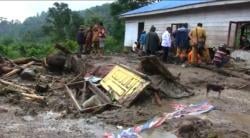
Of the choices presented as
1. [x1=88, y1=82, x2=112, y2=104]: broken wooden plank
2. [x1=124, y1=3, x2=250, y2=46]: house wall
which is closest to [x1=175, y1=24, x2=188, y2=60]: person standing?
[x1=124, y1=3, x2=250, y2=46]: house wall

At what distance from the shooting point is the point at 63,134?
9.17m

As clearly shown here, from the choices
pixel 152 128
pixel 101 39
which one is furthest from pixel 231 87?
pixel 101 39

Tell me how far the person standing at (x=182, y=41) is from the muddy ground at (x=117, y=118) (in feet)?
18.2

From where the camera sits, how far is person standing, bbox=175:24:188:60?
19.0m

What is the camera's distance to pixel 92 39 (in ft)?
76.2

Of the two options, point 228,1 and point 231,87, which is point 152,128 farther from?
point 228,1

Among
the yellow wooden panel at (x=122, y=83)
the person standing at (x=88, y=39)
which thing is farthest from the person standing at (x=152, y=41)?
the yellow wooden panel at (x=122, y=83)

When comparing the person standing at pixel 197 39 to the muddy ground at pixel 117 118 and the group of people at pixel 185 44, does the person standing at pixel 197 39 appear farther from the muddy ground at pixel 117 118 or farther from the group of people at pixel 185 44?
the muddy ground at pixel 117 118

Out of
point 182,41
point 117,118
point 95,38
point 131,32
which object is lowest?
point 117,118

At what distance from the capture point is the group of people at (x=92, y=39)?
22875 mm

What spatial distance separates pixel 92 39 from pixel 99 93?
11.1 meters

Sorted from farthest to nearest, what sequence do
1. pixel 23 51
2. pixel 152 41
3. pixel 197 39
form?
pixel 23 51 → pixel 152 41 → pixel 197 39

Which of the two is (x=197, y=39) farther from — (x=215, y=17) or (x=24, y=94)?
(x=24, y=94)

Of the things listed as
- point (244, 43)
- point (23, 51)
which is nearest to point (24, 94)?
point (244, 43)
